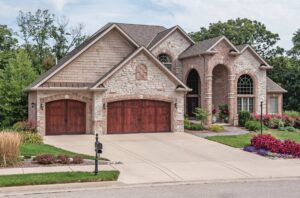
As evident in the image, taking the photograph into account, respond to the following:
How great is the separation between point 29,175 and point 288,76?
34977 millimetres

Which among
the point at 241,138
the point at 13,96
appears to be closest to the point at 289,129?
the point at 241,138

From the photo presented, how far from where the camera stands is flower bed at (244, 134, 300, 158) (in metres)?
19.1

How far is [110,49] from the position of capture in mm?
27750

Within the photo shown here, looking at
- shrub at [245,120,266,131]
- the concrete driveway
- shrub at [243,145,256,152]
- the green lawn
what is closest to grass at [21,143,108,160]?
the concrete driveway

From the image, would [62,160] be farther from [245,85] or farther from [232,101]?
[245,85]

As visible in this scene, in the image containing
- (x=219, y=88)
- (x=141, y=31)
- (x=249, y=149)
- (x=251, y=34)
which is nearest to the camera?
(x=249, y=149)

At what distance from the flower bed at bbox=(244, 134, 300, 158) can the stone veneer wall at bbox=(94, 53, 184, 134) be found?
7793 mm

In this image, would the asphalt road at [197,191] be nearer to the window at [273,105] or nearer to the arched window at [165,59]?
the arched window at [165,59]

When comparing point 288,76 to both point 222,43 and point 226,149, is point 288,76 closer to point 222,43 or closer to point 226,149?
point 222,43

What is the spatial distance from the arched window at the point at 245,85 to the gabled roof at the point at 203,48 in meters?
2.61

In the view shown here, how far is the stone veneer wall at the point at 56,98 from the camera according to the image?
25.3 m

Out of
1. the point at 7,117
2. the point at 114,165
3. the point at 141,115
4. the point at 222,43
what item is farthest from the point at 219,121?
the point at 114,165

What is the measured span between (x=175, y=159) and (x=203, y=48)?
1535cm

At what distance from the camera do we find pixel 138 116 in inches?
1067
